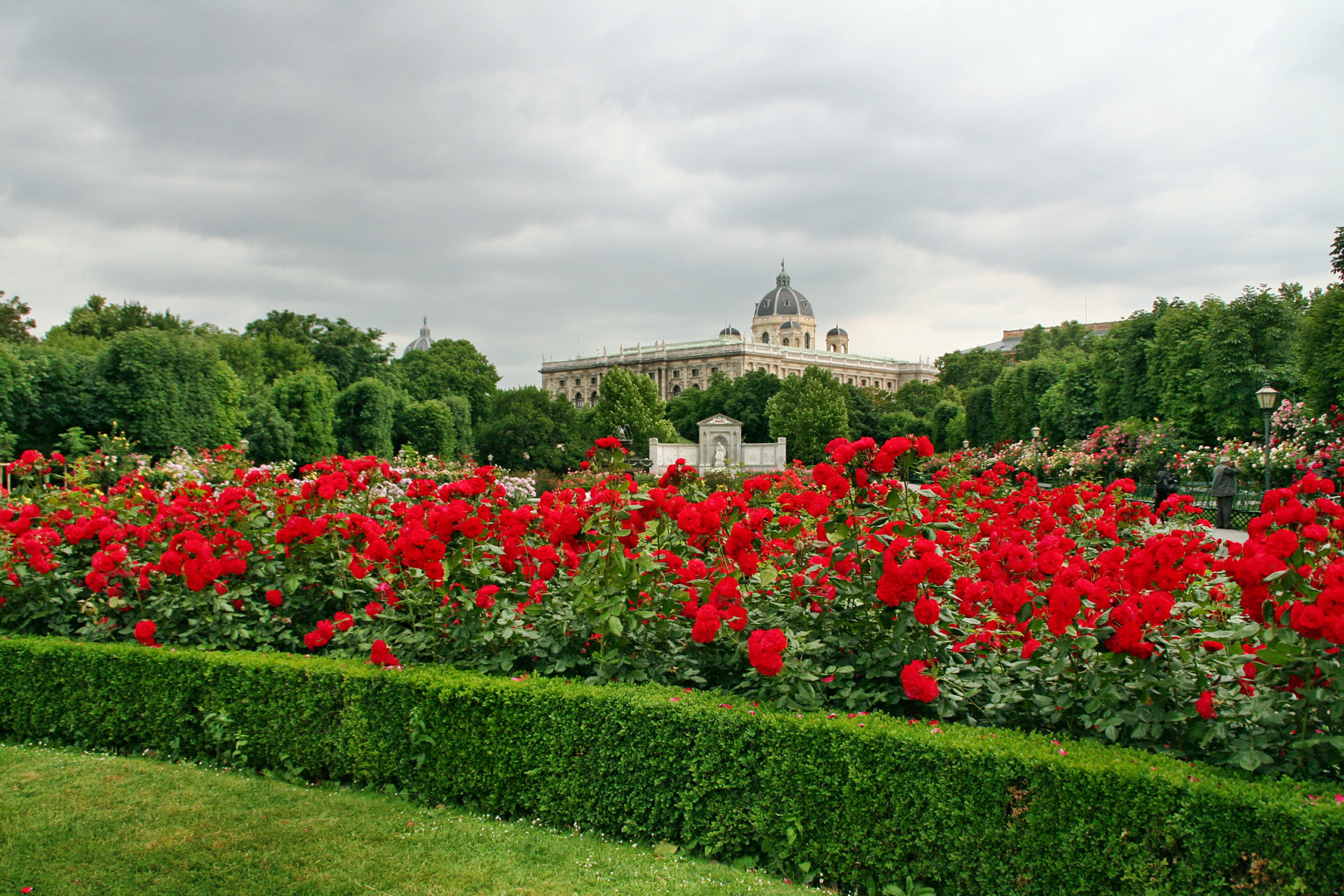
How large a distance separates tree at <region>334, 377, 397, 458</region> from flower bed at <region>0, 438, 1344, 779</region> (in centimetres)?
3081

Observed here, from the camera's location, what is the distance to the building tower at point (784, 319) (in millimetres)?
104125

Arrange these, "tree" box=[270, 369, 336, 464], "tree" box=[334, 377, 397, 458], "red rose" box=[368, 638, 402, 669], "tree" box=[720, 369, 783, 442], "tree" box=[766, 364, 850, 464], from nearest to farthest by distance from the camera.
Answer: "red rose" box=[368, 638, 402, 669] < "tree" box=[270, 369, 336, 464] < "tree" box=[334, 377, 397, 458] < "tree" box=[766, 364, 850, 464] < "tree" box=[720, 369, 783, 442]

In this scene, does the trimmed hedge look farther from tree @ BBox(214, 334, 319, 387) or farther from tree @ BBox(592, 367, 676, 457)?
tree @ BBox(592, 367, 676, 457)

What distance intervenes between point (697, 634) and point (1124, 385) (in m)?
31.5

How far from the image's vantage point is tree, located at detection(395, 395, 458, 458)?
1548 inches

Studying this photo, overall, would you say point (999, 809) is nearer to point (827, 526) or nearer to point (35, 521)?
point (827, 526)

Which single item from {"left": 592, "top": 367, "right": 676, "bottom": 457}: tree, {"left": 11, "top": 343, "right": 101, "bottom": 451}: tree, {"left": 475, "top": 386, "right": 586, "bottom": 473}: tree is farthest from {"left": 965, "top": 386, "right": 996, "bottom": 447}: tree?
{"left": 11, "top": 343, "right": 101, "bottom": 451}: tree

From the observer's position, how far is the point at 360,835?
3643mm

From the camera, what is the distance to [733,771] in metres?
3.46

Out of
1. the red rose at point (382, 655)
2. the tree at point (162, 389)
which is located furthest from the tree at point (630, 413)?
the red rose at point (382, 655)

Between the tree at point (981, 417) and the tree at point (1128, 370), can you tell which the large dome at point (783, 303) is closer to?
the tree at point (981, 417)

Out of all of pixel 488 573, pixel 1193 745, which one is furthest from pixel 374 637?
pixel 1193 745

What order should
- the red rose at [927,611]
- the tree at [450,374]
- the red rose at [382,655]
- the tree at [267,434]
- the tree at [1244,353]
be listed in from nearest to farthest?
the red rose at [927,611]
the red rose at [382,655]
the tree at [1244,353]
the tree at [267,434]
the tree at [450,374]

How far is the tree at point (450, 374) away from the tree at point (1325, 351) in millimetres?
40650
